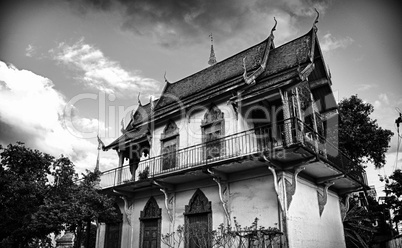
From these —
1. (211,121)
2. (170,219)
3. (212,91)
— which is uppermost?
(212,91)

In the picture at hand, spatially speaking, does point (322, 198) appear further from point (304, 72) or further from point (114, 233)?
point (114, 233)

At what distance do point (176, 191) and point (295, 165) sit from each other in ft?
17.0

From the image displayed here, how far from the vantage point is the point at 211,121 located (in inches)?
537

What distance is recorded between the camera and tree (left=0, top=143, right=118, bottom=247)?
10148 mm

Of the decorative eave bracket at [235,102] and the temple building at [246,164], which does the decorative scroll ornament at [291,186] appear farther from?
the decorative eave bracket at [235,102]

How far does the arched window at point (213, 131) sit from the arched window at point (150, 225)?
3.46 meters

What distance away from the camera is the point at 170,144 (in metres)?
15.0

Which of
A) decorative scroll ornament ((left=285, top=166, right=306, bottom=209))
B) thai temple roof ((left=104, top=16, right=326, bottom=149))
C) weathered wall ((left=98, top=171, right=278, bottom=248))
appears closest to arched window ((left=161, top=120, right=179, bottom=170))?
thai temple roof ((left=104, top=16, right=326, bottom=149))

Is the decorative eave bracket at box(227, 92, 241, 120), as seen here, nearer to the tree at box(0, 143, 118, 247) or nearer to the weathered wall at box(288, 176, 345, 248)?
the weathered wall at box(288, 176, 345, 248)

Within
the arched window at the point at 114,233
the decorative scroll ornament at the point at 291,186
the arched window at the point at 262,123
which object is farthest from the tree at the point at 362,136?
the arched window at the point at 114,233

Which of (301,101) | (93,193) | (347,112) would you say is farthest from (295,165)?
(347,112)

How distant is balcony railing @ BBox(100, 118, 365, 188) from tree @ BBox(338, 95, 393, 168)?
5095mm

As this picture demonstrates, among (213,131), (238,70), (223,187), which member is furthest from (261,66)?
(223,187)

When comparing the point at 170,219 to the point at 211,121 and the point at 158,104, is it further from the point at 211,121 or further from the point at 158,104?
the point at 158,104
